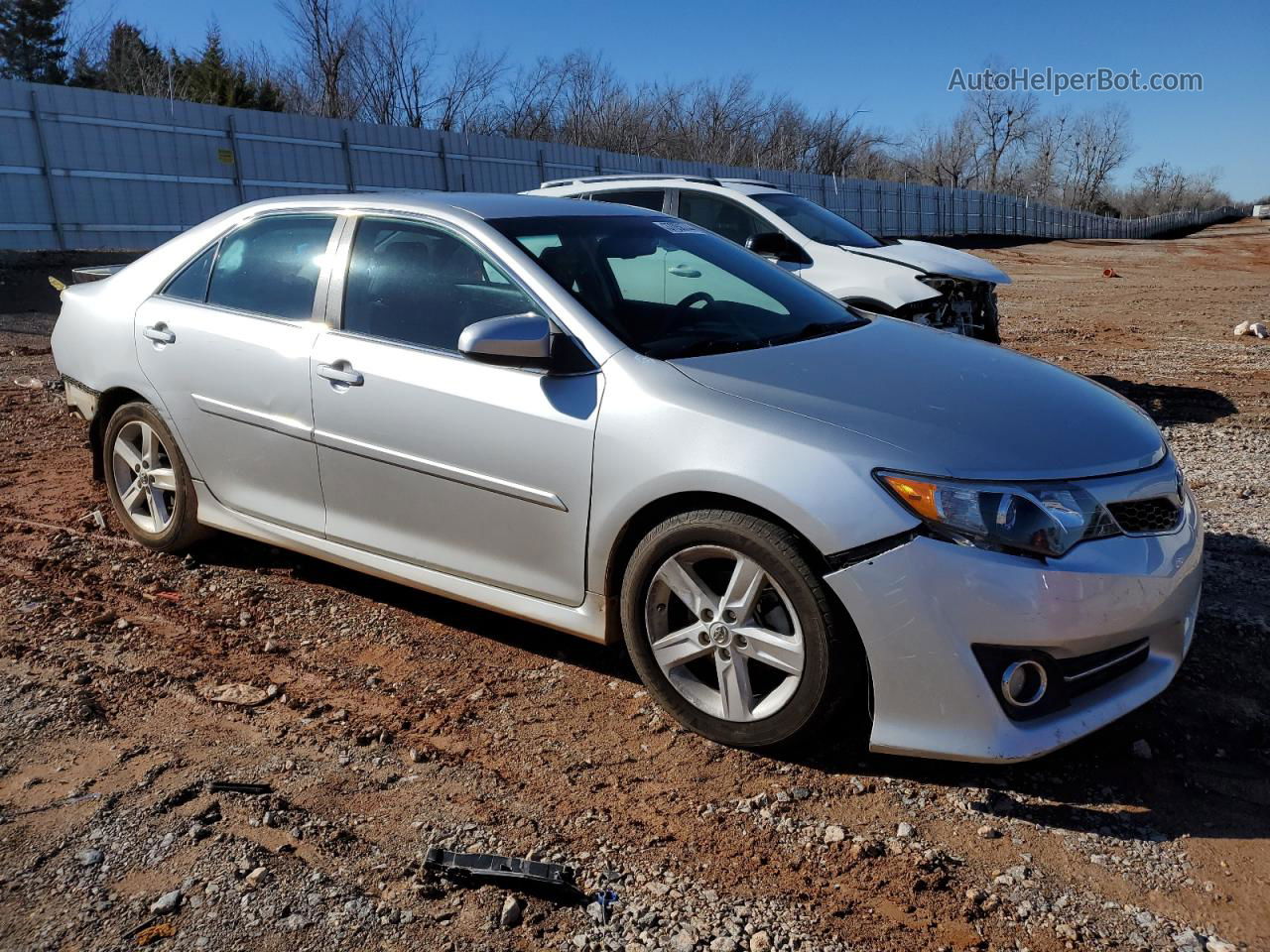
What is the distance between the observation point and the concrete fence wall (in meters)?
16.0

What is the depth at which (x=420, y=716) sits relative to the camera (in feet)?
11.6

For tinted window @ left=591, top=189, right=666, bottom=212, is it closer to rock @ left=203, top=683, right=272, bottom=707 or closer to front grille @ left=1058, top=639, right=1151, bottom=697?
rock @ left=203, top=683, right=272, bottom=707

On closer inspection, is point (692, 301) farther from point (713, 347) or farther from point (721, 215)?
point (721, 215)

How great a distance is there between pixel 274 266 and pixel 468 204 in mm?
891

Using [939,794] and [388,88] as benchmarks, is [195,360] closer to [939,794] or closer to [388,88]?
[939,794]

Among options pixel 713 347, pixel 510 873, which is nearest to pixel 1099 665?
pixel 713 347

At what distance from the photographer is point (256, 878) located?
266 cm

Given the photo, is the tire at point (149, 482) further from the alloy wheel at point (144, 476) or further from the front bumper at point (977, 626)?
the front bumper at point (977, 626)

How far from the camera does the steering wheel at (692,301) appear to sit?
393 cm

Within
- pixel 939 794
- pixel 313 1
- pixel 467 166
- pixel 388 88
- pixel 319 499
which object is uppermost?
pixel 313 1

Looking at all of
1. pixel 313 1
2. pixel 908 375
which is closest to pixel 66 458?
pixel 908 375

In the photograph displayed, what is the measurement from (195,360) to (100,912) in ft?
8.21

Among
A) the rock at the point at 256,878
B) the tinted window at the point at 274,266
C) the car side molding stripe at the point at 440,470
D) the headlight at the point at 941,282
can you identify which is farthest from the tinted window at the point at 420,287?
the headlight at the point at 941,282

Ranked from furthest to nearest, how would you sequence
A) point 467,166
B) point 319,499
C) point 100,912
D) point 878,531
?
point 467,166 < point 319,499 < point 878,531 < point 100,912
